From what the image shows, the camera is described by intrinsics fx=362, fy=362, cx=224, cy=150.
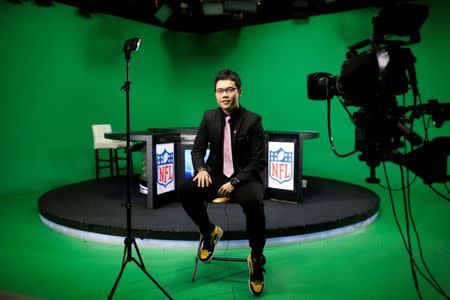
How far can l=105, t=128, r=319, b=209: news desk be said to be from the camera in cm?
328

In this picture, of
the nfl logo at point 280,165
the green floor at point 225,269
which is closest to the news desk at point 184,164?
the nfl logo at point 280,165

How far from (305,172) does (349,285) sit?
3.81 metres

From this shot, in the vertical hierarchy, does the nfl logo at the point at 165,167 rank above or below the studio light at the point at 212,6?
below

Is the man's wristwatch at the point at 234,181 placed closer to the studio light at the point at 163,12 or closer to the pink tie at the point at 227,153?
the pink tie at the point at 227,153

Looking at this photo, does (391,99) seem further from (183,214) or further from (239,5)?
(239,5)

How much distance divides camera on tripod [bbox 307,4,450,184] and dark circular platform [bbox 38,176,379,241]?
5.03 feet

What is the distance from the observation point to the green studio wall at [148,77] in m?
4.74

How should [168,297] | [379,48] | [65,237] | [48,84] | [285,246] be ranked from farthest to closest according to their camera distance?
[48,84]
[65,237]
[285,246]
[168,297]
[379,48]

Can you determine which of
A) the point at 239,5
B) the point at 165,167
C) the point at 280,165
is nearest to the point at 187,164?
the point at 165,167

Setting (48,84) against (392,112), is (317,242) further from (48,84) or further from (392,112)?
(48,84)

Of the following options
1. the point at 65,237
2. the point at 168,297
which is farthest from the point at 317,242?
the point at 65,237

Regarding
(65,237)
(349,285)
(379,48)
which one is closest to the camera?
(379,48)

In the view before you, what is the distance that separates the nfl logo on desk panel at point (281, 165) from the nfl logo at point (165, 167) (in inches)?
39.4

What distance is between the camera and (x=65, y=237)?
2986 mm
